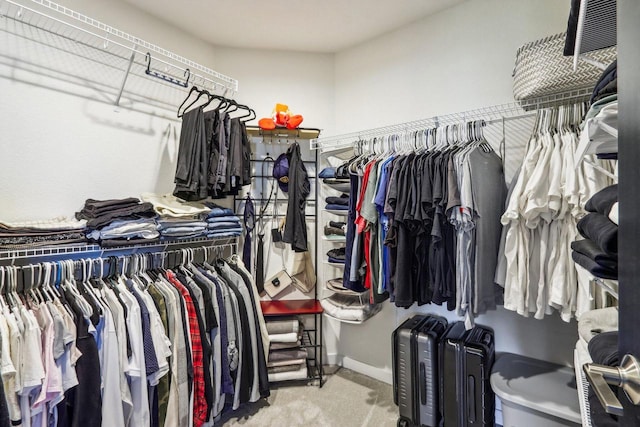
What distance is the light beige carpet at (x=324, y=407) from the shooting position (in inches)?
83.8

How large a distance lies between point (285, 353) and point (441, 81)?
232 centimetres

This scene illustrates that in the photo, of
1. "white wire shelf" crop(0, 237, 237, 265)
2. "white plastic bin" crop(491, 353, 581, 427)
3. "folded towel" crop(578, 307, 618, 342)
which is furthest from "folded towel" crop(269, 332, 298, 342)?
"folded towel" crop(578, 307, 618, 342)

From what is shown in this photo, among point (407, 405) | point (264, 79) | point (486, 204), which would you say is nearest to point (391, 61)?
point (264, 79)

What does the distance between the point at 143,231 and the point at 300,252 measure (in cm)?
128

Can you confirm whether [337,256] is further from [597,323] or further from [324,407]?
[597,323]

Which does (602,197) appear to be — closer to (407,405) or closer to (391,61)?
(407,405)

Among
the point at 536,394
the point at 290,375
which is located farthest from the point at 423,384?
the point at 290,375

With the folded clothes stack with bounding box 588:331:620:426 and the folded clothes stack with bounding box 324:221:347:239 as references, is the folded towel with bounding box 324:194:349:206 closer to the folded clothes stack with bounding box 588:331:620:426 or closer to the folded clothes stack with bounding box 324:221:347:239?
the folded clothes stack with bounding box 324:221:347:239

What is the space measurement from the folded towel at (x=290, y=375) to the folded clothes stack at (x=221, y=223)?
1.11 m

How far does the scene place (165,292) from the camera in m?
1.86

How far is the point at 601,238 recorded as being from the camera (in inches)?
26.9

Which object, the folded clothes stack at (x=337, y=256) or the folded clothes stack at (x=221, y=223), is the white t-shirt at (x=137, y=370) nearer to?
the folded clothes stack at (x=221, y=223)

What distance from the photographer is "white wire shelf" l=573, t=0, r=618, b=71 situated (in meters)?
0.82

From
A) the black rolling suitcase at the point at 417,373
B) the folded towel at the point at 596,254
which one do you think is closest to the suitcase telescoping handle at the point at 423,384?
the black rolling suitcase at the point at 417,373
